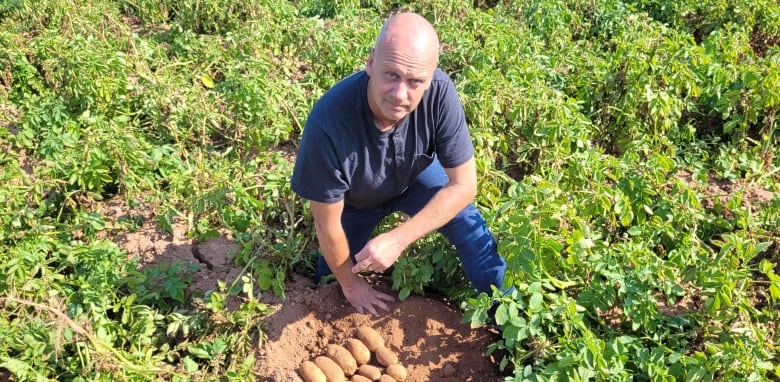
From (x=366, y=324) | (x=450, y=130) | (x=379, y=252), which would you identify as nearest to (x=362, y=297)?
(x=366, y=324)

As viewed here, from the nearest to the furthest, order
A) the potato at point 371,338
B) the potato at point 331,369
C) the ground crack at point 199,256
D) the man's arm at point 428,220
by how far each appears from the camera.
Result: the man's arm at point 428,220 → the potato at point 331,369 → the potato at point 371,338 → the ground crack at point 199,256

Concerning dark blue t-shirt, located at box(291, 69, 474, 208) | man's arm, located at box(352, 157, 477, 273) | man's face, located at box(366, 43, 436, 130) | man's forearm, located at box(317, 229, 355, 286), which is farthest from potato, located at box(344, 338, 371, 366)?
man's face, located at box(366, 43, 436, 130)

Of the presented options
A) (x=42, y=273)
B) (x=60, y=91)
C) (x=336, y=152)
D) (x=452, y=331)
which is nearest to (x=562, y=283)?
(x=452, y=331)

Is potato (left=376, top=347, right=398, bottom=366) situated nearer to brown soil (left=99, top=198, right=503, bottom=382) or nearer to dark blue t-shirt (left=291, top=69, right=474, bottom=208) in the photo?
brown soil (left=99, top=198, right=503, bottom=382)

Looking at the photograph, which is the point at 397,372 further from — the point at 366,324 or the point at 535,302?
the point at 535,302

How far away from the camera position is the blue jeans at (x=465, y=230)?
257 centimetres

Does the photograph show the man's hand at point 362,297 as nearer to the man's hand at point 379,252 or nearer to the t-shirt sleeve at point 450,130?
the man's hand at point 379,252

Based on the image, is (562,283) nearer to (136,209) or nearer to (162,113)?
(136,209)

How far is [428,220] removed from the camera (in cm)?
239

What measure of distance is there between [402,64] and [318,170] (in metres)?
0.47

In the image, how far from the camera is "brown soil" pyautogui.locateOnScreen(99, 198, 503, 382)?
2.59 m

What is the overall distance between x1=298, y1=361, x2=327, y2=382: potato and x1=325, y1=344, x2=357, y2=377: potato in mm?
81

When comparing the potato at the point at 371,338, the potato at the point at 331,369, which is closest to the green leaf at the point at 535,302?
the potato at the point at 371,338

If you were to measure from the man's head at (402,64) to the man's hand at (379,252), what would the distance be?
451 mm
